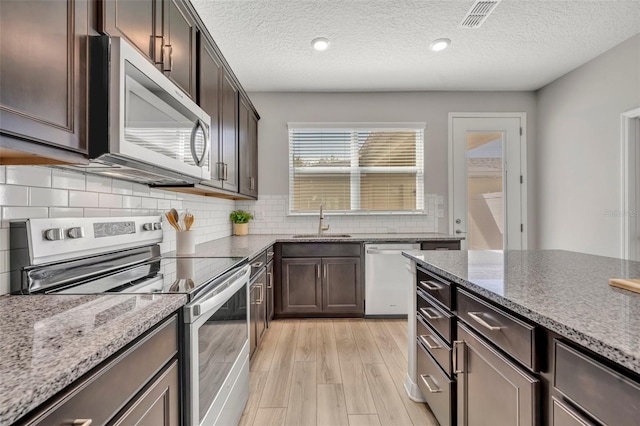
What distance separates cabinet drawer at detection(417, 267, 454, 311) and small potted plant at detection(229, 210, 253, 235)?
2.38m

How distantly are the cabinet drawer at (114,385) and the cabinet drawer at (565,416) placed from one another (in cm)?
102

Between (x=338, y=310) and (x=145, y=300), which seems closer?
(x=145, y=300)

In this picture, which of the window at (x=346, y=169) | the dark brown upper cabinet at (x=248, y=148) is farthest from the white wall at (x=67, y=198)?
the window at (x=346, y=169)

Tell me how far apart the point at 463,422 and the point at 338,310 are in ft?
6.61

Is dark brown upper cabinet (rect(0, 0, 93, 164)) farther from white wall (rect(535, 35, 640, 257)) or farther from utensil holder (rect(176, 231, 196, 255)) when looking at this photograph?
white wall (rect(535, 35, 640, 257))

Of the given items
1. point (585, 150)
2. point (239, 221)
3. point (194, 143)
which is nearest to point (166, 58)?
point (194, 143)

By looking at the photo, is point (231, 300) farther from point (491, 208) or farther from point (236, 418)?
point (491, 208)

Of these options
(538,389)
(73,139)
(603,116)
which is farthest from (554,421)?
(603,116)

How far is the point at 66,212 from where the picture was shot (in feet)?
4.33

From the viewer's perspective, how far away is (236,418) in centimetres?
162

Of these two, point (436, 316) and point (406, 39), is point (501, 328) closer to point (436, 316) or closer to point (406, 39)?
point (436, 316)

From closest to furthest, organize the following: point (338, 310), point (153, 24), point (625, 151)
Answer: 1. point (153, 24)
2. point (625, 151)
3. point (338, 310)

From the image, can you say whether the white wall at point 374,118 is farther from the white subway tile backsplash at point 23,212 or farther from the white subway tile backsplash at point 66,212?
the white subway tile backsplash at point 23,212

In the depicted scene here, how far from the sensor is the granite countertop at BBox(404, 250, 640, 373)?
646mm
